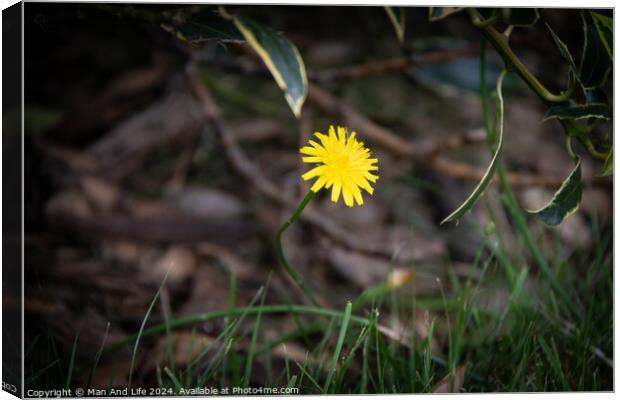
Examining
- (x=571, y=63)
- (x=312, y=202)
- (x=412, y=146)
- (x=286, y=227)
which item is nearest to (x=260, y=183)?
(x=312, y=202)

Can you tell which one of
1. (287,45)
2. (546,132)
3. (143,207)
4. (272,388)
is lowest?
(272,388)

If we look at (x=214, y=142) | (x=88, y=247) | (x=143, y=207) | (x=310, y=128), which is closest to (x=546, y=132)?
(x=310, y=128)

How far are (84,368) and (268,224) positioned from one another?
2.17 feet

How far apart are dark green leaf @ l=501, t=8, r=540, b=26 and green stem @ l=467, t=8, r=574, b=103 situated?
18mm

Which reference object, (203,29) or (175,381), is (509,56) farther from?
(175,381)

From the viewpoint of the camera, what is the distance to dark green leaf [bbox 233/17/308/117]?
0.69m

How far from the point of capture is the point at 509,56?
76 cm

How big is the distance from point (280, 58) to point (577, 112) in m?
0.30

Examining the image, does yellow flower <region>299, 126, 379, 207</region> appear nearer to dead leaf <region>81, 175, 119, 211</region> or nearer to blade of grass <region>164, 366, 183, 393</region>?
blade of grass <region>164, 366, 183, 393</region>

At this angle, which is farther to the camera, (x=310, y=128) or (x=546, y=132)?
(x=546, y=132)

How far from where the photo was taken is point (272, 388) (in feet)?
2.74

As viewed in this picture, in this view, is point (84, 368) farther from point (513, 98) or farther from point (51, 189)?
point (513, 98)

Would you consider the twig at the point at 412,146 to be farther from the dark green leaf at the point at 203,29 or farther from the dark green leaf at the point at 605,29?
the dark green leaf at the point at 203,29

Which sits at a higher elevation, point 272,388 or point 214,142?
point 214,142
